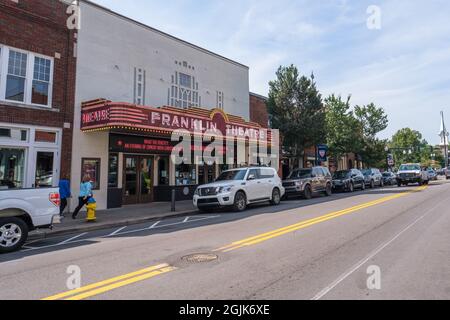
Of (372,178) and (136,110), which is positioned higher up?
(136,110)

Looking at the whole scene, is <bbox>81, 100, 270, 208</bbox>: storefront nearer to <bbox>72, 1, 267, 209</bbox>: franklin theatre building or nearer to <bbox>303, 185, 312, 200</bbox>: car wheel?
<bbox>72, 1, 267, 209</bbox>: franklin theatre building

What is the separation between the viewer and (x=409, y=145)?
8106 cm

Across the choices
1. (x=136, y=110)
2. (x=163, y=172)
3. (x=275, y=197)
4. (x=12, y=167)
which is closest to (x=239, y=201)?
(x=275, y=197)

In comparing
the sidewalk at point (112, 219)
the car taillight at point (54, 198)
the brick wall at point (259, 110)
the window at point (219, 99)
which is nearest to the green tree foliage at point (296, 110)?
the brick wall at point (259, 110)

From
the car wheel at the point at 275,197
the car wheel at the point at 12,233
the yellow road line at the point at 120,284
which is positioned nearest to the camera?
the yellow road line at the point at 120,284

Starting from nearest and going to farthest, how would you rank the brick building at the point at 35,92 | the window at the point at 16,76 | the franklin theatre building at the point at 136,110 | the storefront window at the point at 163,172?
1. the brick building at the point at 35,92
2. the window at the point at 16,76
3. the franklin theatre building at the point at 136,110
4. the storefront window at the point at 163,172

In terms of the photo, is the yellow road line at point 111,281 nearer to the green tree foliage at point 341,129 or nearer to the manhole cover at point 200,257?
the manhole cover at point 200,257

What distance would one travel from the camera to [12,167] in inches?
529

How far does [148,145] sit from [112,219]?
5.79m

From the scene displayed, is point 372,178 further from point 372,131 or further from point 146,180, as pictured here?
point 146,180

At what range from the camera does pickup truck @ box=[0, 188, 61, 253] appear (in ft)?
26.3

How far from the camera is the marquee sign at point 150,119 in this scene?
1430cm
